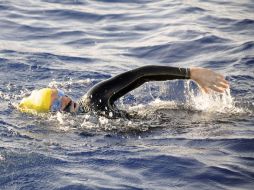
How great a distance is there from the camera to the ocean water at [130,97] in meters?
6.31

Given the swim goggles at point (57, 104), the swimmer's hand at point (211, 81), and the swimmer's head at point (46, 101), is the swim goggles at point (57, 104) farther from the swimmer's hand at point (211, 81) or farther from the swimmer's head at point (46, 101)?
the swimmer's hand at point (211, 81)

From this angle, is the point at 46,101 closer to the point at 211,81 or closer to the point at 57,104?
the point at 57,104

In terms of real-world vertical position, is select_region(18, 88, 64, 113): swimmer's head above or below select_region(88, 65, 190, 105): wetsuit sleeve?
below

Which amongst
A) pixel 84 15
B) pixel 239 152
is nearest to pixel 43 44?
pixel 84 15

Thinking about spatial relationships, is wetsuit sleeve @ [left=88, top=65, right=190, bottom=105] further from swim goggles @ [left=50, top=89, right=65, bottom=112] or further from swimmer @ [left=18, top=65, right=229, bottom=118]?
swim goggles @ [left=50, top=89, right=65, bottom=112]

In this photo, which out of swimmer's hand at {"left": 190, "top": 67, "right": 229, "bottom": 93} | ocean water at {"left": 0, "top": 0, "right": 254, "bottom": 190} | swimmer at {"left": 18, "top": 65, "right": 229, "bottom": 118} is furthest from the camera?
swimmer at {"left": 18, "top": 65, "right": 229, "bottom": 118}

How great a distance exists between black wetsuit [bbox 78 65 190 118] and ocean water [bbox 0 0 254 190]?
0.18m

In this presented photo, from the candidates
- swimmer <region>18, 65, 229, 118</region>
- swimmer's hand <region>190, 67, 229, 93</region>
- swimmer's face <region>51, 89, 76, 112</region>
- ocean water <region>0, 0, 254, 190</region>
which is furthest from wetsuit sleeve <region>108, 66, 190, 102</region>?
swimmer's face <region>51, 89, 76, 112</region>

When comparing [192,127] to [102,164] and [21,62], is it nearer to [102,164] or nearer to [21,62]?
[102,164]

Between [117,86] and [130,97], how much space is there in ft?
5.98

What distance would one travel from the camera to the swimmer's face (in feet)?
25.9

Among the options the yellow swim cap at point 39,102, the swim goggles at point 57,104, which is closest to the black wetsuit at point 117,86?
the swim goggles at point 57,104

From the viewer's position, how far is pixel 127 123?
773 cm

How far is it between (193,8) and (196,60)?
432cm
